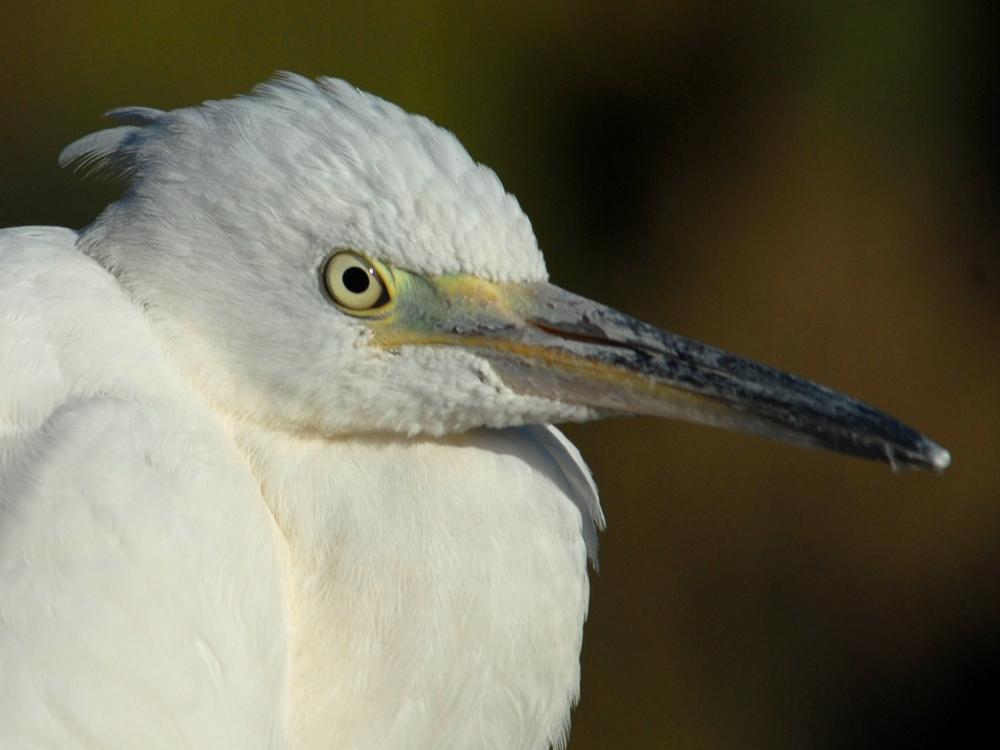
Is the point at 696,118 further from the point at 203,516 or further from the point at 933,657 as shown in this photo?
the point at 203,516

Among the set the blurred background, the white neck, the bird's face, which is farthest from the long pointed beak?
the blurred background

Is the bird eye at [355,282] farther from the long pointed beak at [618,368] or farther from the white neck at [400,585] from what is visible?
the white neck at [400,585]

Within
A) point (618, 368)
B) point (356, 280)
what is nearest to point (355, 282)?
point (356, 280)

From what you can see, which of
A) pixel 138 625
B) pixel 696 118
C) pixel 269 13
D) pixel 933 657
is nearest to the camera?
pixel 138 625

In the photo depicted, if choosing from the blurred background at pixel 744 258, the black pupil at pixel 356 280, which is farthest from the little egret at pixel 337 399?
the blurred background at pixel 744 258

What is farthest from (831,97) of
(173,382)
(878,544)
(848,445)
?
(173,382)

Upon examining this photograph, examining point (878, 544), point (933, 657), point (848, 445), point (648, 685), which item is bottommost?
point (648, 685)
